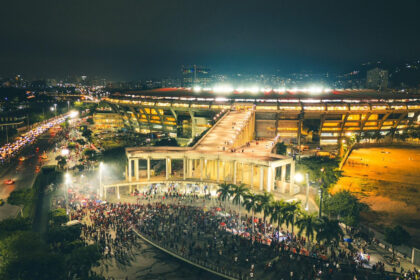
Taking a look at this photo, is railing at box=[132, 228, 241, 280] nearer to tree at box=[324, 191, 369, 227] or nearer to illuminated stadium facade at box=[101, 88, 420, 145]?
tree at box=[324, 191, 369, 227]

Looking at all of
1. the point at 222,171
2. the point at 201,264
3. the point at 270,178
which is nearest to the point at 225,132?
the point at 222,171

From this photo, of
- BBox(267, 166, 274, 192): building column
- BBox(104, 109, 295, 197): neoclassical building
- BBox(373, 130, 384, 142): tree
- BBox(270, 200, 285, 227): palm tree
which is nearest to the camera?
BBox(270, 200, 285, 227): palm tree

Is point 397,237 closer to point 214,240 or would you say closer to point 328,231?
point 328,231

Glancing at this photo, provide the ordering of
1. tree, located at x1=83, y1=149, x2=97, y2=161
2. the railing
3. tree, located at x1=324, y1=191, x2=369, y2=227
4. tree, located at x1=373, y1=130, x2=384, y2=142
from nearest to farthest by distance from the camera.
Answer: the railing < tree, located at x1=324, y1=191, x2=369, y2=227 < tree, located at x1=83, y1=149, x2=97, y2=161 < tree, located at x1=373, y1=130, x2=384, y2=142

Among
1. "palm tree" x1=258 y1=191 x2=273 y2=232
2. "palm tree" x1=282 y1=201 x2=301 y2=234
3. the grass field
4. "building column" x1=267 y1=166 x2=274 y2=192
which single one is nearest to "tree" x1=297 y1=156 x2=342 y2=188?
the grass field

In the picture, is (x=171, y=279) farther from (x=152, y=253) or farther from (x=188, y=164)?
(x=188, y=164)

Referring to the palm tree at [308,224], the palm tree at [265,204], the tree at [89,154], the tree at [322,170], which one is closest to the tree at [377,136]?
the tree at [322,170]

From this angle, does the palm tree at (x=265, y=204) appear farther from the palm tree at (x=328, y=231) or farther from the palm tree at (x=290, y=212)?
the palm tree at (x=328, y=231)
